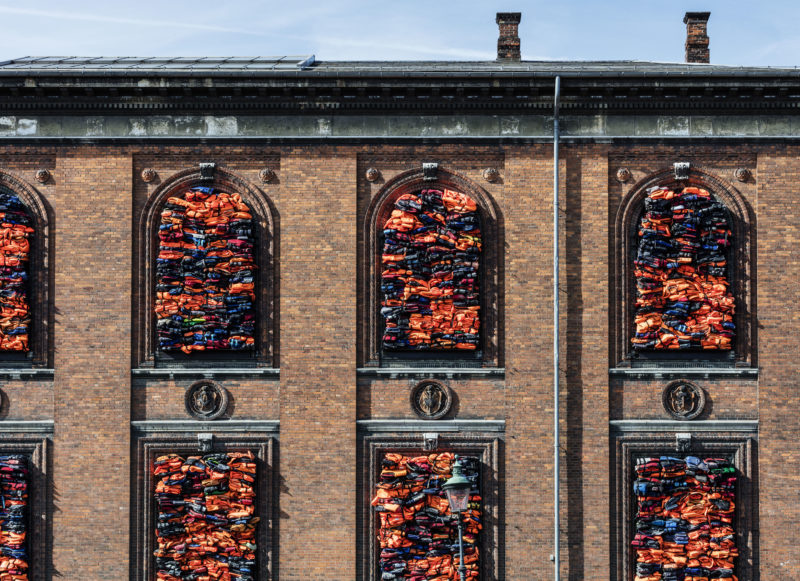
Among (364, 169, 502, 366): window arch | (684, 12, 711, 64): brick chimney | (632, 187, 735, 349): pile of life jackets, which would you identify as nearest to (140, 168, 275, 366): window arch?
(364, 169, 502, 366): window arch

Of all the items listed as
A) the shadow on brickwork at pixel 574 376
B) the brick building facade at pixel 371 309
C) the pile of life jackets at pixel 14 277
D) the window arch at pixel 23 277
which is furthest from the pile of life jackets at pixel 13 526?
the shadow on brickwork at pixel 574 376

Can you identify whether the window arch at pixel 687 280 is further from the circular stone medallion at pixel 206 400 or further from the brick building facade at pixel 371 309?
the circular stone medallion at pixel 206 400

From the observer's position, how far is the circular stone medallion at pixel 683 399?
1702cm

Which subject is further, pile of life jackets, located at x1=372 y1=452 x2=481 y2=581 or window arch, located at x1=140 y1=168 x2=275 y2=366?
window arch, located at x1=140 y1=168 x2=275 y2=366

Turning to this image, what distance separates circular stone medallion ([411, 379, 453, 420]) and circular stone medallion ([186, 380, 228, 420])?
4.22 m

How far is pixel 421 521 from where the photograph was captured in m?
16.8

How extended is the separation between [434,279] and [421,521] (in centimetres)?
529

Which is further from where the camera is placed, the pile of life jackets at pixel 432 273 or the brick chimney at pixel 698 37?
the brick chimney at pixel 698 37

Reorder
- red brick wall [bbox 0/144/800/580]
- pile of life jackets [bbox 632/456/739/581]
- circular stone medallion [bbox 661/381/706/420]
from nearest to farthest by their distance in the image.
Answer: pile of life jackets [bbox 632/456/739/581] → red brick wall [bbox 0/144/800/580] → circular stone medallion [bbox 661/381/706/420]

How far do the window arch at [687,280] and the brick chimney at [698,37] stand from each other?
5.92 metres

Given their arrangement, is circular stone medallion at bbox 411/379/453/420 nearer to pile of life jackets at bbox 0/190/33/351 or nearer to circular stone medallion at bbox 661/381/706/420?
circular stone medallion at bbox 661/381/706/420

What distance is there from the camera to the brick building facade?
55.3 ft

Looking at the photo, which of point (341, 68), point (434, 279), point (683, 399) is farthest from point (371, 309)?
point (683, 399)

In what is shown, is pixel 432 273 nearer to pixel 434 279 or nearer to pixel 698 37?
pixel 434 279
